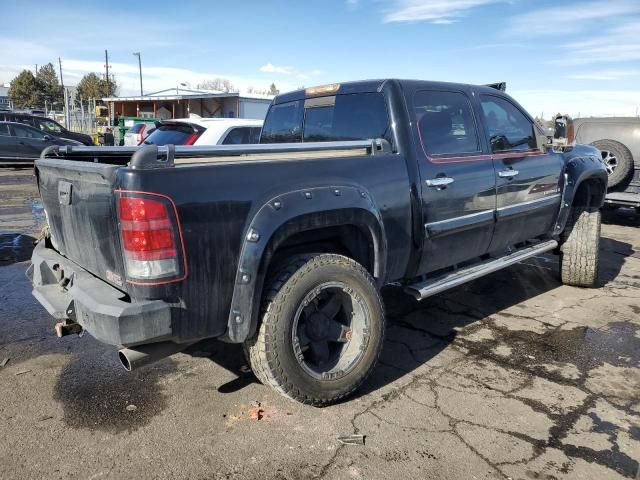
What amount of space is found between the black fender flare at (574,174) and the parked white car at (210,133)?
445cm

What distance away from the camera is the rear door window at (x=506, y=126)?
14.4ft

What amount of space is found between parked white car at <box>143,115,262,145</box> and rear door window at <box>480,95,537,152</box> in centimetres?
412

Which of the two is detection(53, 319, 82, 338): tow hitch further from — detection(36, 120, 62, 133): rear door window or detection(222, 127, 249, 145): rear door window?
detection(36, 120, 62, 133): rear door window

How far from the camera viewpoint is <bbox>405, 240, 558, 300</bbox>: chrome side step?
369cm

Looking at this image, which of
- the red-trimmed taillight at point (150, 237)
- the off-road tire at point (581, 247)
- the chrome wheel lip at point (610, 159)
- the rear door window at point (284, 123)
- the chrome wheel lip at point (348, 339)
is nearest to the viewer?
the red-trimmed taillight at point (150, 237)

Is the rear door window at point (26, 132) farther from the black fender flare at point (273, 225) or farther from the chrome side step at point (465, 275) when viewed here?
the black fender flare at point (273, 225)

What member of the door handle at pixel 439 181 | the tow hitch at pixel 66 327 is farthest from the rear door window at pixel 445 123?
the tow hitch at pixel 66 327

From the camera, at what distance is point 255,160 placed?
2.85m

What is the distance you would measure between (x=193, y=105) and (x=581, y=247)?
102ft

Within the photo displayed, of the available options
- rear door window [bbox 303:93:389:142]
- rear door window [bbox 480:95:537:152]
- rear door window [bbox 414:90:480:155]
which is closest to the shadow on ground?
rear door window [bbox 303:93:389:142]

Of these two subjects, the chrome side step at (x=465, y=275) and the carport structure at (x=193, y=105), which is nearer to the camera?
the chrome side step at (x=465, y=275)

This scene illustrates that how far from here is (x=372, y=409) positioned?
3.14 m

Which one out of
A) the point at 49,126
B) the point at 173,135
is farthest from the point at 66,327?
the point at 49,126

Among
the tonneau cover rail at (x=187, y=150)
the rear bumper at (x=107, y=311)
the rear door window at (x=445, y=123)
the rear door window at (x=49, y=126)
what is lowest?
the rear bumper at (x=107, y=311)
